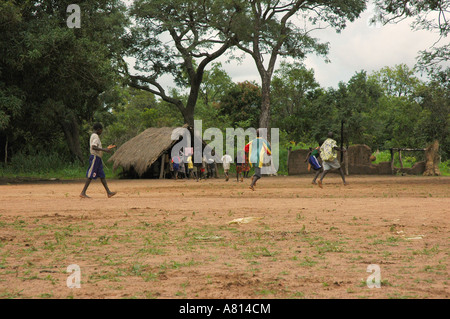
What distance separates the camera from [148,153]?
27203 mm

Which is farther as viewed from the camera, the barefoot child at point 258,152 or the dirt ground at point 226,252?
the barefoot child at point 258,152

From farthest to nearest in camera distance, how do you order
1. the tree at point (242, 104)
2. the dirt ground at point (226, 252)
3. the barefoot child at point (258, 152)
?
the tree at point (242, 104) → the barefoot child at point (258, 152) → the dirt ground at point (226, 252)

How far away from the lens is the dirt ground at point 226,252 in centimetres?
425

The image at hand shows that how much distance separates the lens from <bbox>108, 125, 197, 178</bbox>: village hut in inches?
1060

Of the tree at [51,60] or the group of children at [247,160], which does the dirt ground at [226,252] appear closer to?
the group of children at [247,160]

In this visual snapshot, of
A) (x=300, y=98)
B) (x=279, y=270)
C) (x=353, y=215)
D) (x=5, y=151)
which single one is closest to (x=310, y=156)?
(x=353, y=215)

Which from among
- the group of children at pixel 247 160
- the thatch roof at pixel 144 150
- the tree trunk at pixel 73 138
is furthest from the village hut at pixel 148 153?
the tree trunk at pixel 73 138

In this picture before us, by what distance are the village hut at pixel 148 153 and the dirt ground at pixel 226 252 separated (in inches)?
652

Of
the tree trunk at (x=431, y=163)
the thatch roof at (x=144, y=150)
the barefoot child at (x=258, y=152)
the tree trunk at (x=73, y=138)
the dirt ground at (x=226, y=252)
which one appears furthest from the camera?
the tree trunk at (x=73, y=138)

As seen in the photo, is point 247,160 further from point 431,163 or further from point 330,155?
point 431,163

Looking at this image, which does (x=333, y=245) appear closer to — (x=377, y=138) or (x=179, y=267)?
(x=179, y=267)

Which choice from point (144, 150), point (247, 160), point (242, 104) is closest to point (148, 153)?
point (144, 150)

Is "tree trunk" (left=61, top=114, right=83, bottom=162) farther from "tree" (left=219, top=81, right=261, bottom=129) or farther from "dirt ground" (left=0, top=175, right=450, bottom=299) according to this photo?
"dirt ground" (left=0, top=175, right=450, bottom=299)

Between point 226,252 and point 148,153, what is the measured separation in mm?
21747
